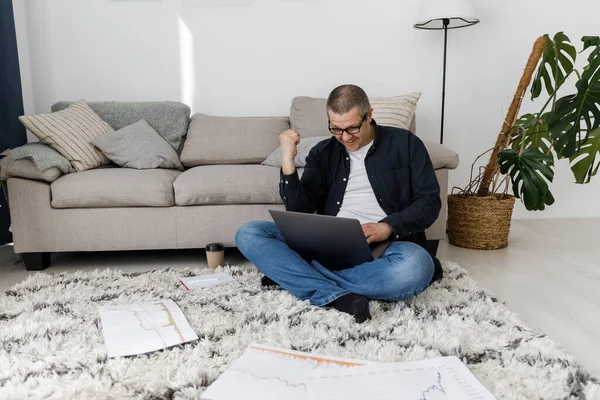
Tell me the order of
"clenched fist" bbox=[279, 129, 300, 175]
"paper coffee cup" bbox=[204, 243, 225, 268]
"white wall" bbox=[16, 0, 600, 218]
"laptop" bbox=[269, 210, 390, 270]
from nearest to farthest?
1. "laptop" bbox=[269, 210, 390, 270]
2. "clenched fist" bbox=[279, 129, 300, 175]
3. "paper coffee cup" bbox=[204, 243, 225, 268]
4. "white wall" bbox=[16, 0, 600, 218]

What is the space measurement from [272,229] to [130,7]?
83.1 inches

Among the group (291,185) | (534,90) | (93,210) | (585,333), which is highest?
(534,90)

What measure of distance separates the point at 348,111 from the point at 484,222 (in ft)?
4.44

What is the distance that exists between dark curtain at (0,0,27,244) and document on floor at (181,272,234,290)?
1460 millimetres

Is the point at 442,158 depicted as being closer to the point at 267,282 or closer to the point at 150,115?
the point at 267,282

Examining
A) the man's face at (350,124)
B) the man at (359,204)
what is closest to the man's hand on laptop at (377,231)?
the man at (359,204)

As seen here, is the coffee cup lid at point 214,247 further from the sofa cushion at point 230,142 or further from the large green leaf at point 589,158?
the large green leaf at point 589,158

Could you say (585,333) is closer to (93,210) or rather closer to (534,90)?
(534,90)

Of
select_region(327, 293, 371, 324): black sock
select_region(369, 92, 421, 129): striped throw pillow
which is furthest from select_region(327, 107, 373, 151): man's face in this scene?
select_region(369, 92, 421, 129): striped throw pillow

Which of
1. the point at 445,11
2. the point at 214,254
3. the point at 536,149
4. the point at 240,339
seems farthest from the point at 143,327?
the point at 445,11

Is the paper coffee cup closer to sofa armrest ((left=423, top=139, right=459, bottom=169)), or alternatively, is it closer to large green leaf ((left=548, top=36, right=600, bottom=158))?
sofa armrest ((left=423, top=139, right=459, bottom=169))

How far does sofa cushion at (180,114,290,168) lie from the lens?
9.25 feet

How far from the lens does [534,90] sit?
2705mm

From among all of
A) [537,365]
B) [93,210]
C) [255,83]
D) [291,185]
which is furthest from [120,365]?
[255,83]
